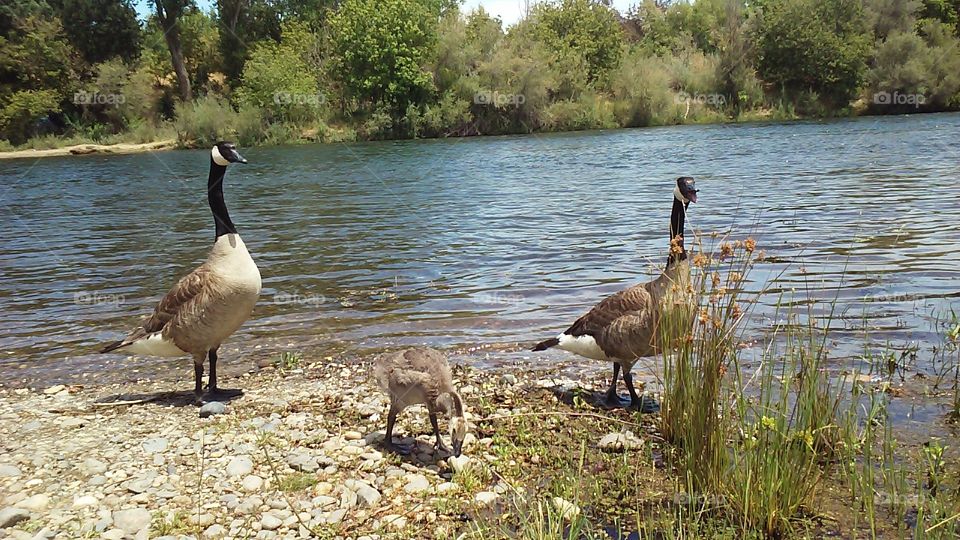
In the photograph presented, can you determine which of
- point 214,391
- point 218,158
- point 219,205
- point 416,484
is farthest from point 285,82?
point 416,484

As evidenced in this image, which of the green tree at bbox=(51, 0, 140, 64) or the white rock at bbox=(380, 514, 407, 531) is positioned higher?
the green tree at bbox=(51, 0, 140, 64)

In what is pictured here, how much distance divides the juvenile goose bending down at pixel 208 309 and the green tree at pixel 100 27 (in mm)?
70972

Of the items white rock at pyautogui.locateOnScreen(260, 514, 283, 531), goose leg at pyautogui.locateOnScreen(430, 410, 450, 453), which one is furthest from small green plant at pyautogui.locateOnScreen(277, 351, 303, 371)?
white rock at pyautogui.locateOnScreen(260, 514, 283, 531)

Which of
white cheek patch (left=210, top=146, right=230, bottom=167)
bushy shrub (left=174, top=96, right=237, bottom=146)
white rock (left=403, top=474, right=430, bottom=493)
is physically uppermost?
bushy shrub (left=174, top=96, right=237, bottom=146)

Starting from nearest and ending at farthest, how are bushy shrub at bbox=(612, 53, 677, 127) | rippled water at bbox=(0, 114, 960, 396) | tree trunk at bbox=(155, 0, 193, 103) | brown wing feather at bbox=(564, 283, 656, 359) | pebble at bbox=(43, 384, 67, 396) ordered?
brown wing feather at bbox=(564, 283, 656, 359)
pebble at bbox=(43, 384, 67, 396)
rippled water at bbox=(0, 114, 960, 396)
bushy shrub at bbox=(612, 53, 677, 127)
tree trunk at bbox=(155, 0, 193, 103)

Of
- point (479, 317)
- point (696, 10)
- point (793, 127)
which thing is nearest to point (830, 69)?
point (793, 127)

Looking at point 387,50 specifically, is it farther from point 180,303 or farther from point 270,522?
point 270,522

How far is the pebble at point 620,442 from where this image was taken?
17.3 ft

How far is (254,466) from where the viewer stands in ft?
17.0

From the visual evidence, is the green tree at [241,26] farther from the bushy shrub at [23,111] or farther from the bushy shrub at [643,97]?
the bushy shrub at [643,97]

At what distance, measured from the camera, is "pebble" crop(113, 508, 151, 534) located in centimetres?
434

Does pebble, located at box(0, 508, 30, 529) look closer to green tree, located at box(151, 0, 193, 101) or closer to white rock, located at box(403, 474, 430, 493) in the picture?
white rock, located at box(403, 474, 430, 493)

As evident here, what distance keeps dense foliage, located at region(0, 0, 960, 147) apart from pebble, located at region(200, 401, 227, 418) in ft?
177

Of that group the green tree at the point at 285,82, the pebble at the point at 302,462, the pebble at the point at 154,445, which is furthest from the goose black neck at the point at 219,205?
the green tree at the point at 285,82
